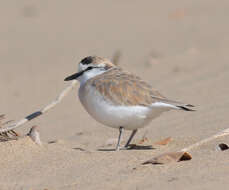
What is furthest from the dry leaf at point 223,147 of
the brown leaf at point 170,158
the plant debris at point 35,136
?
the plant debris at point 35,136

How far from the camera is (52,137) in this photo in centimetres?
815

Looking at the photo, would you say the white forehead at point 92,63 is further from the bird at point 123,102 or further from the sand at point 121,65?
the sand at point 121,65

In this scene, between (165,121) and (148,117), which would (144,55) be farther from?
(148,117)

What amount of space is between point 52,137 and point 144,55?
4.97 metres

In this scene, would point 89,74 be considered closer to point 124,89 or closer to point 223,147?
point 124,89

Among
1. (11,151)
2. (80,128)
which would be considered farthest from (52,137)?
(11,151)

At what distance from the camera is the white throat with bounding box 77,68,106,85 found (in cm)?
651

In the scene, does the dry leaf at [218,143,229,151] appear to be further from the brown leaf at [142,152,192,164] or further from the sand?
the brown leaf at [142,152,192,164]

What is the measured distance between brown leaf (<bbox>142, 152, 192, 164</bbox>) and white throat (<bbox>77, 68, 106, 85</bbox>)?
180 centimetres

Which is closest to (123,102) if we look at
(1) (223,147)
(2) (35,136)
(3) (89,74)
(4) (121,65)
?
(3) (89,74)

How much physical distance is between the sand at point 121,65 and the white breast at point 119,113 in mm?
350

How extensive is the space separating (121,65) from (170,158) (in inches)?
288

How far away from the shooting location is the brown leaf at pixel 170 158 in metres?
4.90

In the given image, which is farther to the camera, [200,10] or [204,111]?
[200,10]
